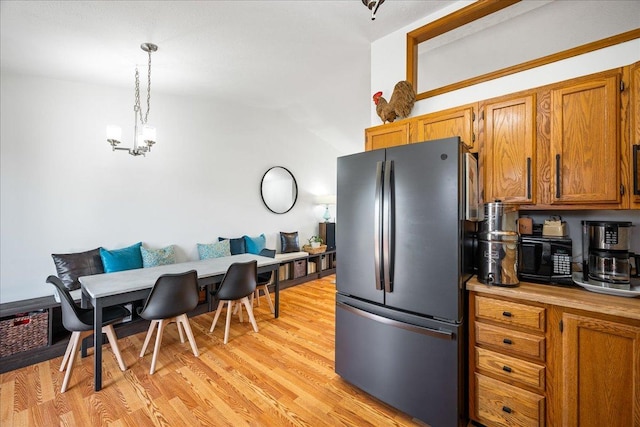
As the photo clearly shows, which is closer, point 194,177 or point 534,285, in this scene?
point 534,285

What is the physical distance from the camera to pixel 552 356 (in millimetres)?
1440

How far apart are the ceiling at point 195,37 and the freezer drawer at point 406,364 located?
2.38 meters

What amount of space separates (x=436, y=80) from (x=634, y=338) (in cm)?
276

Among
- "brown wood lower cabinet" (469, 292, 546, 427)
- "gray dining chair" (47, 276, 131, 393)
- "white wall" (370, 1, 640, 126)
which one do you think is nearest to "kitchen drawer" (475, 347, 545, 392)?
"brown wood lower cabinet" (469, 292, 546, 427)

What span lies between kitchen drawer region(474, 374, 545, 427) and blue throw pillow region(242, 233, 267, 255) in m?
3.51

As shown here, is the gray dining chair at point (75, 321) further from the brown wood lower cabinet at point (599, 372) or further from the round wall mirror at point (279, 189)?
the brown wood lower cabinet at point (599, 372)

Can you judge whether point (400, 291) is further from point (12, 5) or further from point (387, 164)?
point (12, 5)

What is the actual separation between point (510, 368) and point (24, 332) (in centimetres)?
380

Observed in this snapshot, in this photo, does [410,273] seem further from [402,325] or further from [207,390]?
[207,390]

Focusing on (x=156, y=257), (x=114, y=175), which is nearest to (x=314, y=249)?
(x=156, y=257)

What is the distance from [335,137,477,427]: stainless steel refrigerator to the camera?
158 centimetres

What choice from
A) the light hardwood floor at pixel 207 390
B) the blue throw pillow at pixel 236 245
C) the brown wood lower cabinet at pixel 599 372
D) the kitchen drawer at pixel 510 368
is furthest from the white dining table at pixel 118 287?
the brown wood lower cabinet at pixel 599 372

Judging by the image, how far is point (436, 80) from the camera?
121 inches

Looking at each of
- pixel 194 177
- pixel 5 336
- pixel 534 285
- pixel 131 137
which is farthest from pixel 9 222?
pixel 534 285
